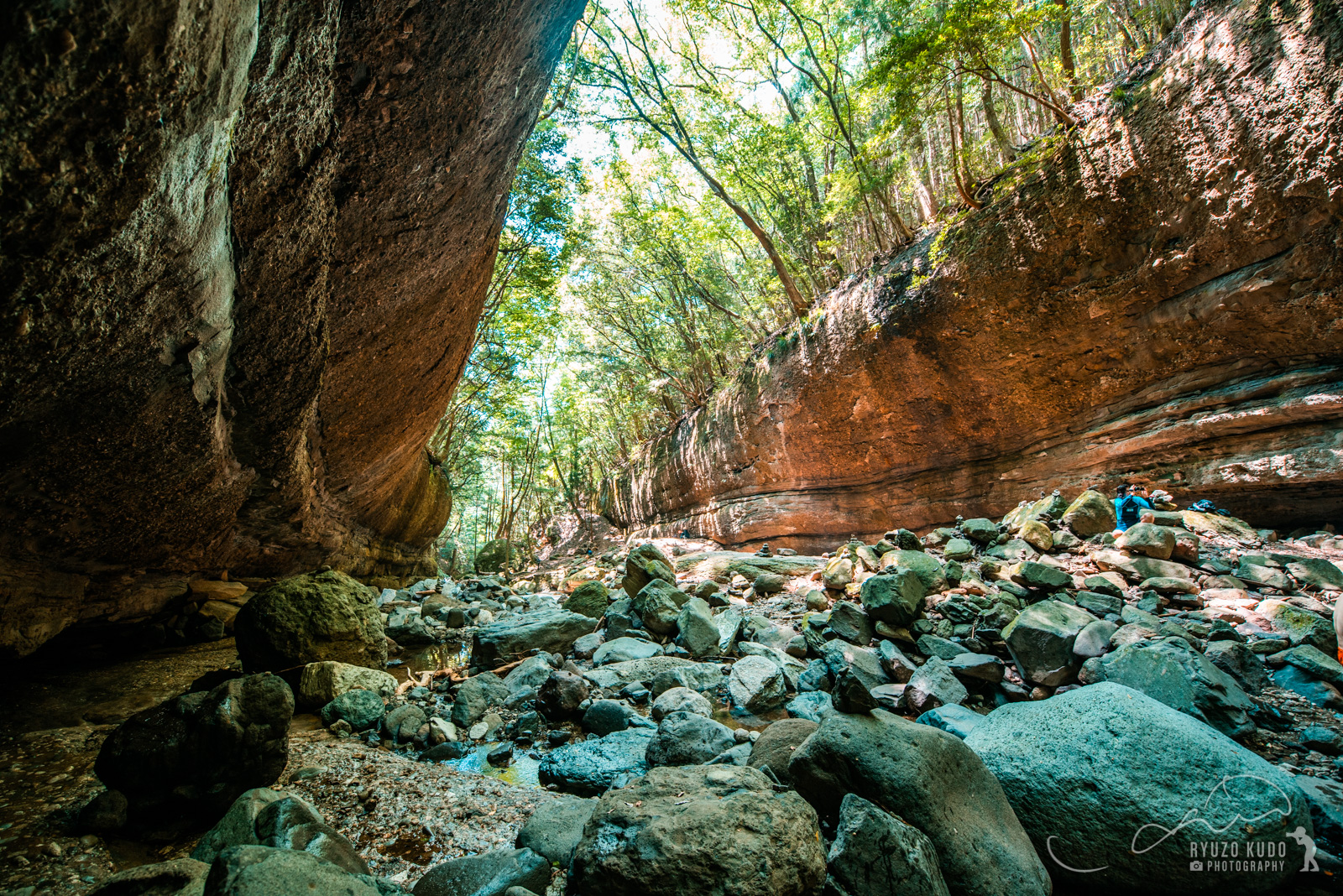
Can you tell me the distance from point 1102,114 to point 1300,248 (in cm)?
278

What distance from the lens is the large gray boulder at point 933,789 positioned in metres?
1.77

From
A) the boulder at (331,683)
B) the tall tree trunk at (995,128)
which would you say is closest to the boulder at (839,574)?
the boulder at (331,683)

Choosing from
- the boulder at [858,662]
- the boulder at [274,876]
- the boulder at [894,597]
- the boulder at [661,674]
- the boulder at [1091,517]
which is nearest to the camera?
the boulder at [274,876]

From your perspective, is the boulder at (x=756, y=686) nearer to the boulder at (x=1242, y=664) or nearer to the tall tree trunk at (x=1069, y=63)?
the boulder at (x=1242, y=664)

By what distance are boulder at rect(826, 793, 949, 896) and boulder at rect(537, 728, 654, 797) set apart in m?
1.36

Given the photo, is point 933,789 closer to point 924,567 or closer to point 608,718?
point 608,718

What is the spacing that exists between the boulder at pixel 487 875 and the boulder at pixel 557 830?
10cm

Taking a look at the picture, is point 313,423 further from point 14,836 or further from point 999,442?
point 999,442

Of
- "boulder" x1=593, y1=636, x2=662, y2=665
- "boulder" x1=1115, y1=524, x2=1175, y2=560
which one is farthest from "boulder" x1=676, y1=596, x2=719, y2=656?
"boulder" x1=1115, y1=524, x2=1175, y2=560

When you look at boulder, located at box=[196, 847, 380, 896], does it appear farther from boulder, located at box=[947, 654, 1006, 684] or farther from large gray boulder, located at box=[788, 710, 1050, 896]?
boulder, located at box=[947, 654, 1006, 684]

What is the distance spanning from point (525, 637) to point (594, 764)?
2.61 metres

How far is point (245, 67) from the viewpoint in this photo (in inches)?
78.4

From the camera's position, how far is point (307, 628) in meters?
4.43
